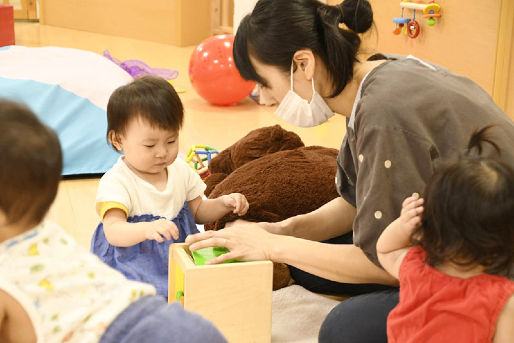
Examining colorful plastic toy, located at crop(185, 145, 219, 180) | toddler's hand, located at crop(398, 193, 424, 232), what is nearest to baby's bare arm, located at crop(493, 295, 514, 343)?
toddler's hand, located at crop(398, 193, 424, 232)

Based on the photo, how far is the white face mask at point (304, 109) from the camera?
1497 millimetres

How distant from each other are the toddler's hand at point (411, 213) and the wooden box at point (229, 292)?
1.10 feet

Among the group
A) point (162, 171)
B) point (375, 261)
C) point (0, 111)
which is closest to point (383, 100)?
point (375, 261)

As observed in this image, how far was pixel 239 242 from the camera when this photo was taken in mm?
1433

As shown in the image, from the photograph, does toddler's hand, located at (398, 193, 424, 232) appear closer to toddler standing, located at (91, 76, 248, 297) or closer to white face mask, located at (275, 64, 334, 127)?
white face mask, located at (275, 64, 334, 127)

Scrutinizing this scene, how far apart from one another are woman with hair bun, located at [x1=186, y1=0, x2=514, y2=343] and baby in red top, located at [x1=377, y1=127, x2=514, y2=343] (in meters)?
0.12

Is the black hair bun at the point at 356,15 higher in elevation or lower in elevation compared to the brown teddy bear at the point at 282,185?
higher

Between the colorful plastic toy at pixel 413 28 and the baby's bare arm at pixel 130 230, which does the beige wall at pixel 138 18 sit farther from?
the baby's bare arm at pixel 130 230

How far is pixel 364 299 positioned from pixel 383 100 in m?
0.38

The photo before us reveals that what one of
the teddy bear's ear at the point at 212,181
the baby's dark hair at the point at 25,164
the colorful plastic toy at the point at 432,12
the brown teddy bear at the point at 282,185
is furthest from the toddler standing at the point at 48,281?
the colorful plastic toy at the point at 432,12

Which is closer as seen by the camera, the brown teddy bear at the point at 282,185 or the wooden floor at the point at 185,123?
the brown teddy bear at the point at 282,185

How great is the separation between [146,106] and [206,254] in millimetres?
351

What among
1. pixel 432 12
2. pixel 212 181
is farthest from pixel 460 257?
A: pixel 432 12

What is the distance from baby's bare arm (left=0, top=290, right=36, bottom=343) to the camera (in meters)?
0.86
